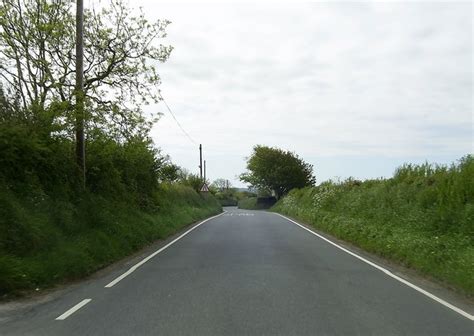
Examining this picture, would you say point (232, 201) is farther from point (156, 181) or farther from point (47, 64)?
point (47, 64)

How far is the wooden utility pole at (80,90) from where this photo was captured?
1538 centimetres

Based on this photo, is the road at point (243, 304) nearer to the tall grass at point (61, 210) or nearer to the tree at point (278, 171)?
the tall grass at point (61, 210)

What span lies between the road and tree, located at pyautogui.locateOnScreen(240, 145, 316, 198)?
226 ft

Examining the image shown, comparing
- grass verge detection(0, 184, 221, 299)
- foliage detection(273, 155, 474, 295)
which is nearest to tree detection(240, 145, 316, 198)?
foliage detection(273, 155, 474, 295)

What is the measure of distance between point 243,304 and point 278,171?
7404 cm

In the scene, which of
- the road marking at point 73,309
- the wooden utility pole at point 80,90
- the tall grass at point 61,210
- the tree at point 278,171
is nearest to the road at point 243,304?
the road marking at point 73,309

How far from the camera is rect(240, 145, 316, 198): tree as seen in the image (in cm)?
8194

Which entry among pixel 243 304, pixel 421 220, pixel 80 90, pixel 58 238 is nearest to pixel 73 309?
pixel 243 304

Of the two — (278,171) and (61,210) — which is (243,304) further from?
(278,171)

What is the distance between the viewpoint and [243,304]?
26.3ft

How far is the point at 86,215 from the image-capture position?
50.8 ft

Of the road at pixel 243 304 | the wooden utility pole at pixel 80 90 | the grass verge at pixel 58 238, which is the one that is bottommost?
the road at pixel 243 304

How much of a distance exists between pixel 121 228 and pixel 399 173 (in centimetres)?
1216

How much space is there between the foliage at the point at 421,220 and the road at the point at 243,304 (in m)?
1.26
